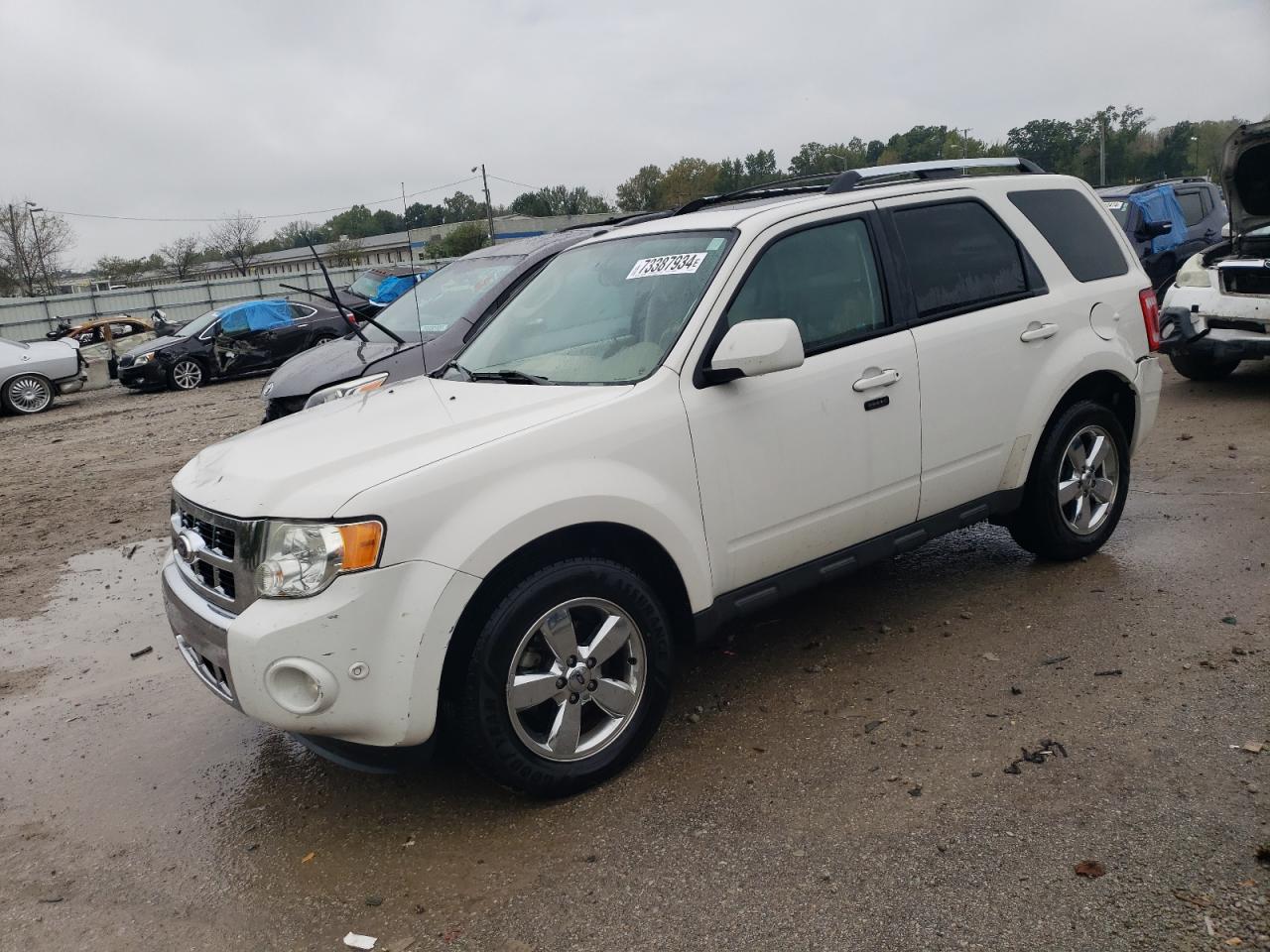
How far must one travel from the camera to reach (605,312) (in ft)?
13.7

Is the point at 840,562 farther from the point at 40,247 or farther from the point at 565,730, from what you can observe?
the point at 40,247

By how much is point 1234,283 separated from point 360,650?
28.7 ft

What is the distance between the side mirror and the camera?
3537 mm

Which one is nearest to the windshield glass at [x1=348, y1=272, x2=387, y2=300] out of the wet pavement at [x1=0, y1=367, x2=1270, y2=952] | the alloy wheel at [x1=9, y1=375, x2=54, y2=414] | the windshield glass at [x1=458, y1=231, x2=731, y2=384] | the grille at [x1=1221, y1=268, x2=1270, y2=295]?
the alloy wheel at [x1=9, y1=375, x2=54, y2=414]

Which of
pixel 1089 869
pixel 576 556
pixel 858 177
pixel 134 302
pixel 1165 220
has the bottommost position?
pixel 1089 869

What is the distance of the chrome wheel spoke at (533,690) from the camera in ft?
10.8

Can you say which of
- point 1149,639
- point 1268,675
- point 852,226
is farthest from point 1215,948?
Result: point 852,226

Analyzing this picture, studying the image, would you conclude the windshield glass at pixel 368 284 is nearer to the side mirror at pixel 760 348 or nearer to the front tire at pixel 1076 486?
the front tire at pixel 1076 486

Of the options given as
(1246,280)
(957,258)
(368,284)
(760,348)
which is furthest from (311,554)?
(368,284)

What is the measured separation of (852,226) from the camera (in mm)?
4301

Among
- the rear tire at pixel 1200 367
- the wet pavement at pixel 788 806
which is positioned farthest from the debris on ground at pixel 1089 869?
the rear tire at pixel 1200 367

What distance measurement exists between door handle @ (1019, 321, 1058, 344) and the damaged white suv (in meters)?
5.20

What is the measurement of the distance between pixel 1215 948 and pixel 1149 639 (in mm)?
2015

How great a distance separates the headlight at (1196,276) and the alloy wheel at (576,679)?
8057 mm
